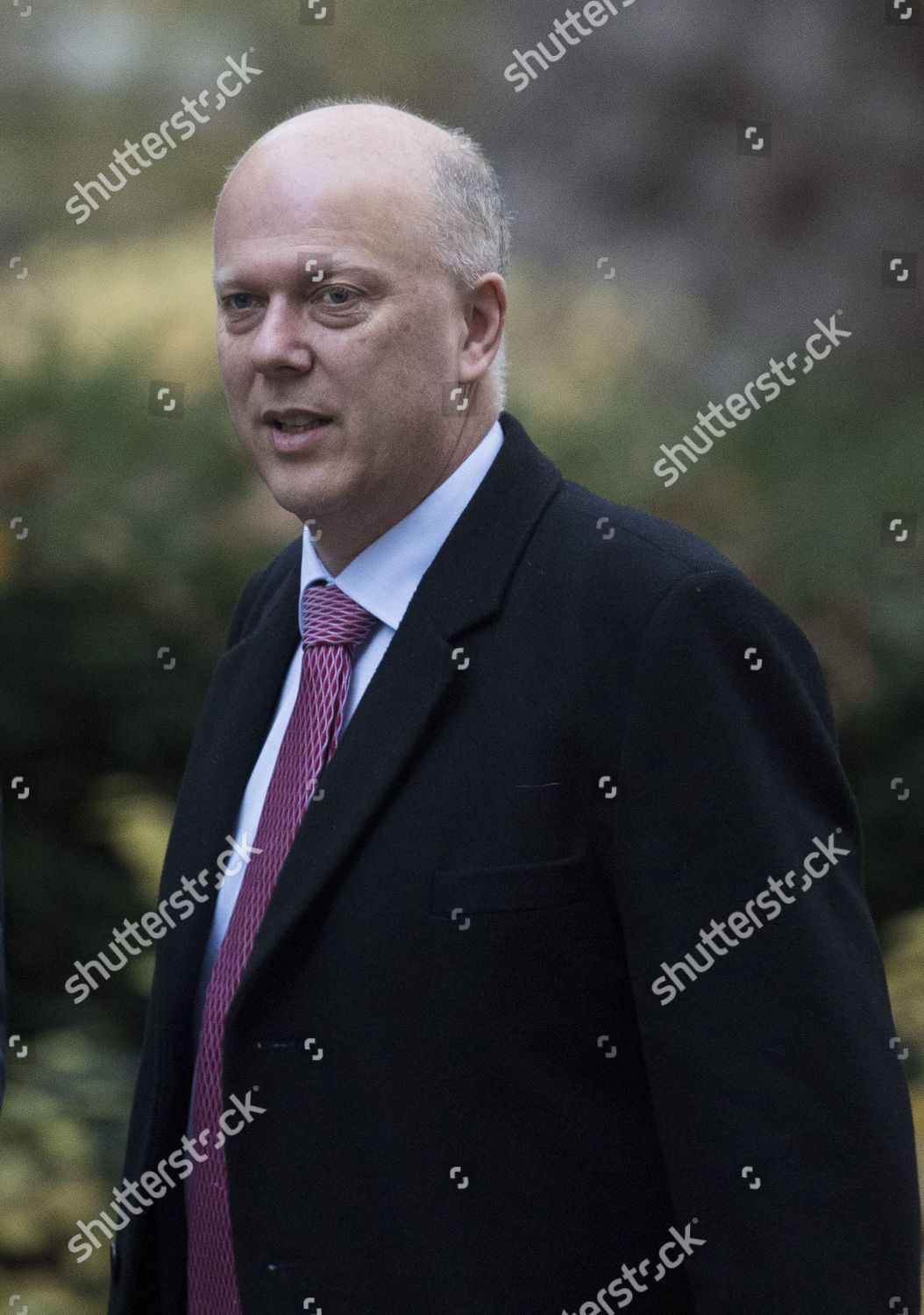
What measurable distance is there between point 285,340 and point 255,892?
676 mm

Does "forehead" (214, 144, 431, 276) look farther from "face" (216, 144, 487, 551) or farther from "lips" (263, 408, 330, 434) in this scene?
"lips" (263, 408, 330, 434)

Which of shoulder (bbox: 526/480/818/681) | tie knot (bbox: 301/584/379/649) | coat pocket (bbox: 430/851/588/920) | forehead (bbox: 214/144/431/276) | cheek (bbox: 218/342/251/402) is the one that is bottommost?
coat pocket (bbox: 430/851/588/920)

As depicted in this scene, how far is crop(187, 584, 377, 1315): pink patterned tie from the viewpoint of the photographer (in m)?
2.10

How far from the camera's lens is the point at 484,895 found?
6.14ft

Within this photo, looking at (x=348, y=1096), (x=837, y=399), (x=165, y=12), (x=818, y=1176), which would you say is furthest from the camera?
(x=165, y=12)

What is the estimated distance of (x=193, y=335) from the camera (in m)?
6.07

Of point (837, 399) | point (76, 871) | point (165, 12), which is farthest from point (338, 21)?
point (76, 871)

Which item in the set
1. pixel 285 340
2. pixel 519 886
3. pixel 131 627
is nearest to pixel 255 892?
pixel 519 886

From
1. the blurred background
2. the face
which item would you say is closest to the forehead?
the face

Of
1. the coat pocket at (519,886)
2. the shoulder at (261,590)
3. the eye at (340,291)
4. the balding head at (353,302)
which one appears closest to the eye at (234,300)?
the balding head at (353,302)

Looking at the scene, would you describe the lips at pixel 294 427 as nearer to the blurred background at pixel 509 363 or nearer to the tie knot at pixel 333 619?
the tie knot at pixel 333 619

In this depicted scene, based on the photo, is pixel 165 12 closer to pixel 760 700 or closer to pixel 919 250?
pixel 919 250

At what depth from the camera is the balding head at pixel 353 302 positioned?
80.4 inches

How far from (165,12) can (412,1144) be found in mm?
10055
